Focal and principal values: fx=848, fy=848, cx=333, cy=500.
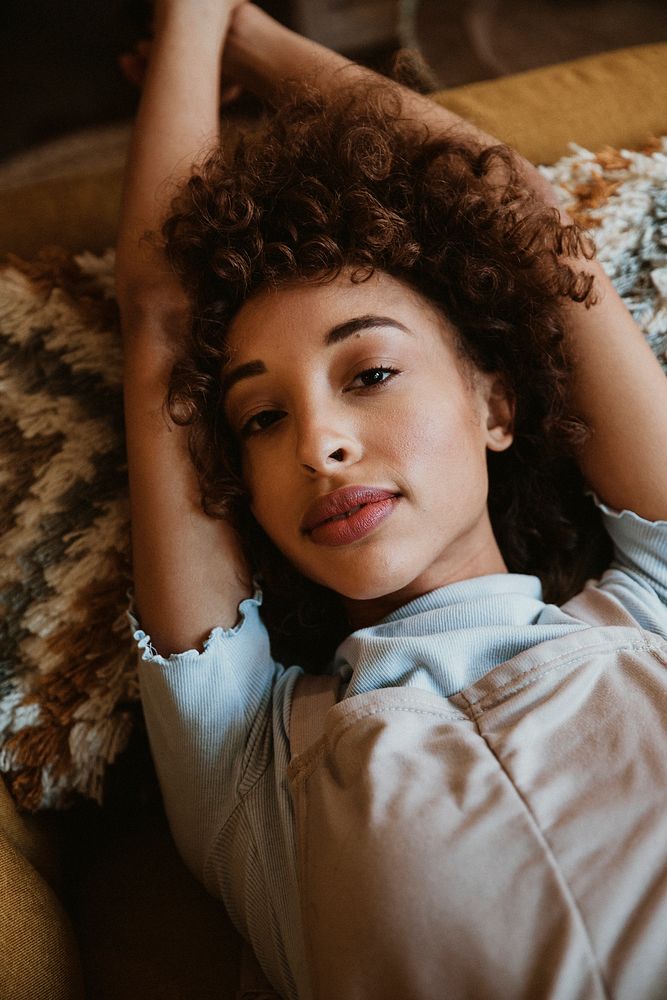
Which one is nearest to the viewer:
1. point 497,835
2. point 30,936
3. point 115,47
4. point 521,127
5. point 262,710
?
point 497,835

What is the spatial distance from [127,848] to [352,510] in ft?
1.82

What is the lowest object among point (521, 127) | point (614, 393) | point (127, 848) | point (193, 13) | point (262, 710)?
point (127, 848)

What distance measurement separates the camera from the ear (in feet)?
3.43

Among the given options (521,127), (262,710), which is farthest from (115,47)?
(262,710)

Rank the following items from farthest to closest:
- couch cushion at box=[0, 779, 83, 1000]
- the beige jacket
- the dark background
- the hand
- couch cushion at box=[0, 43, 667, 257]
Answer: the dark background < couch cushion at box=[0, 43, 667, 257] < the hand < couch cushion at box=[0, 779, 83, 1000] < the beige jacket

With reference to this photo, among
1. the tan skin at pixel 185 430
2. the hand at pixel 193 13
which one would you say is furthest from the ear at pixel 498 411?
the hand at pixel 193 13

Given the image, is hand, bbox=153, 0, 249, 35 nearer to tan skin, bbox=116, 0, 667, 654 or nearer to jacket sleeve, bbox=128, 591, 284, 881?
tan skin, bbox=116, 0, 667, 654

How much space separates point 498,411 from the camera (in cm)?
106

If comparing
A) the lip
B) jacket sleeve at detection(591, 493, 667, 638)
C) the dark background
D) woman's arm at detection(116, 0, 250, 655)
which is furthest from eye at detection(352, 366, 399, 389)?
the dark background

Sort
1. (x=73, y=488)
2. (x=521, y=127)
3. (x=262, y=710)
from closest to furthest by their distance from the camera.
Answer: (x=262, y=710), (x=73, y=488), (x=521, y=127)

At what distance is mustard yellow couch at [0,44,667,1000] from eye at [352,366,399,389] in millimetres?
A: 556

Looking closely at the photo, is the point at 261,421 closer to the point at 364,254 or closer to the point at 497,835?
the point at 364,254

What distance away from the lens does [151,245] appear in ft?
3.38

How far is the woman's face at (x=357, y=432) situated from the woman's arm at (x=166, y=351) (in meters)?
0.08
